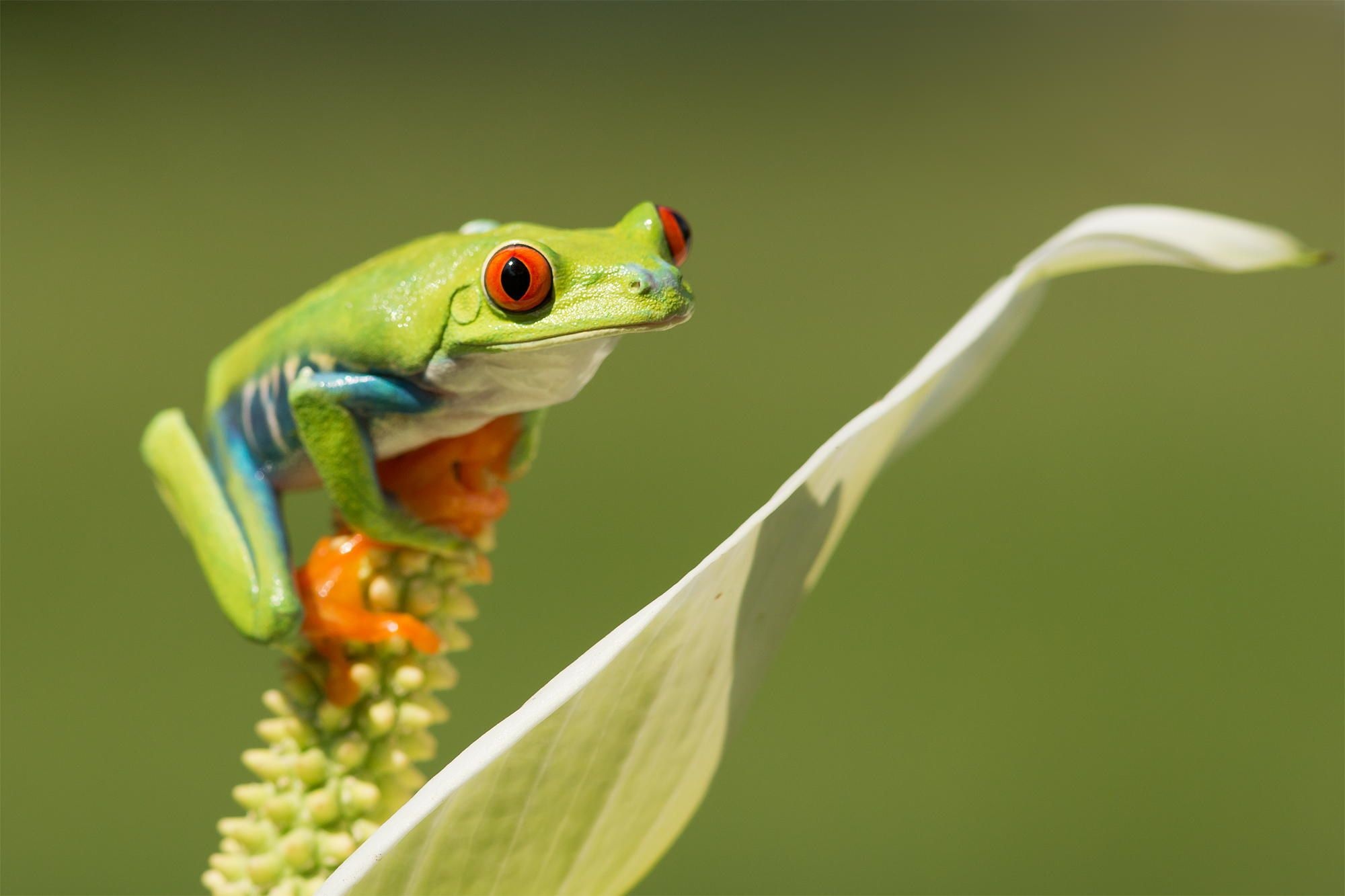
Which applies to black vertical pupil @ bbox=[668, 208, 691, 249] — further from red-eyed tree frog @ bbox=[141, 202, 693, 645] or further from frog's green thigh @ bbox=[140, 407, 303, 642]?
frog's green thigh @ bbox=[140, 407, 303, 642]

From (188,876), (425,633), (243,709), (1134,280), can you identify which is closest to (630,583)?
(243,709)

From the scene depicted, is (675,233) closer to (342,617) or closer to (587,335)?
(587,335)

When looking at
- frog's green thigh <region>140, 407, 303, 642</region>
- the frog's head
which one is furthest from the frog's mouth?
frog's green thigh <region>140, 407, 303, 642</region>

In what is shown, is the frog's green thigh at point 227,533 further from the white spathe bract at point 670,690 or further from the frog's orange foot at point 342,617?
the white spathe bract at point 670,690

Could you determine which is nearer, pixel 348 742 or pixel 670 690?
pixel 670 690

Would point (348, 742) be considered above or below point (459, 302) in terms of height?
below

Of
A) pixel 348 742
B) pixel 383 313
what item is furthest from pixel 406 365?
pixel 348 742
